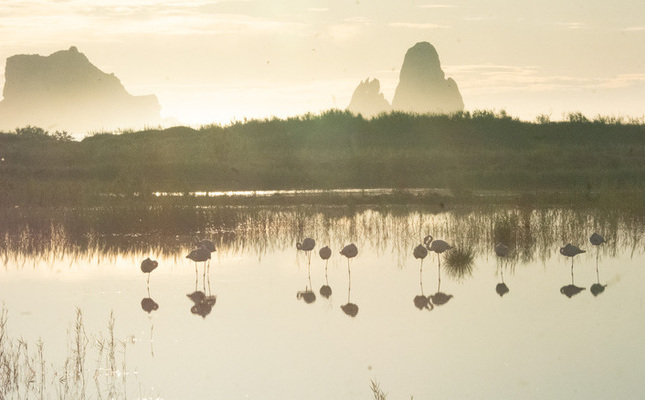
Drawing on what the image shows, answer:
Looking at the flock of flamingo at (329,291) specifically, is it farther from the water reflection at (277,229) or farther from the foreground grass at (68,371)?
the foreground grass at (68,371)

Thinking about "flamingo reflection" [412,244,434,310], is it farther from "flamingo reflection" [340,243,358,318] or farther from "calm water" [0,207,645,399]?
"flamingo reflection" [340,243,358,318]

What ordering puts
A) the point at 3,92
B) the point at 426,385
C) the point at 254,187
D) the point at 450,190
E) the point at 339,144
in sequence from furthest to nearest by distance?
the point at 3,92 → the point at 339,144 → the point at 254,187 → the point at 450,190 → the point at 426,385

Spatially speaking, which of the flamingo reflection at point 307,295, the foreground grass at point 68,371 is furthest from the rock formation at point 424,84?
the foreground grass at point 68,371

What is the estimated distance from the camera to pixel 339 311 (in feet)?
43.0

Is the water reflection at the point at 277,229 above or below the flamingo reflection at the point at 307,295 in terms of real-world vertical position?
above

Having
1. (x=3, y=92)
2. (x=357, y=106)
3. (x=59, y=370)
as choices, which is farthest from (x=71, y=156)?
(x=3, y=92)

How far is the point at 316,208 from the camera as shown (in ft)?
86.5

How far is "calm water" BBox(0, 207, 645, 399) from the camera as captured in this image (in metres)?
9.99

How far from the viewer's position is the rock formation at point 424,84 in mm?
142750

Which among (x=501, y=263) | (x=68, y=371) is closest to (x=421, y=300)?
(x=501, y=263)

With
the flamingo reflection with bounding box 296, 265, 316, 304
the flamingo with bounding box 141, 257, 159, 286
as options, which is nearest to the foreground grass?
the flamingo reflection with bounding box 296, 265, 316, 304

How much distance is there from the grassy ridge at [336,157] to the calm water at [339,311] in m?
10.2

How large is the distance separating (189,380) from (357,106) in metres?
155

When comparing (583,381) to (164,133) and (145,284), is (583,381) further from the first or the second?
(164,133)
